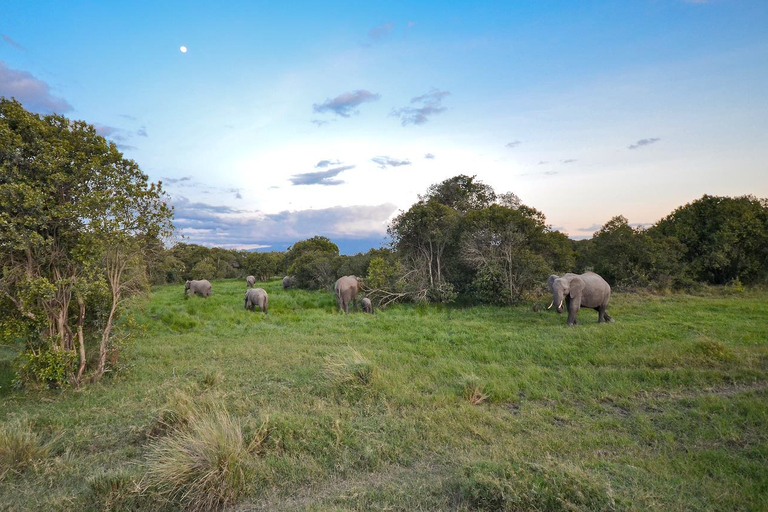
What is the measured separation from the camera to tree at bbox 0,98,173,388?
6926 mm

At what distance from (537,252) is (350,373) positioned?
15.7 m

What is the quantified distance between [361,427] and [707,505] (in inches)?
155

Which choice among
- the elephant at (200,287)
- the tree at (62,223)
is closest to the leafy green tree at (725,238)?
the tree at (62,223)

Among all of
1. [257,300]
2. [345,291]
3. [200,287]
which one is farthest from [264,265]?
[345,291]

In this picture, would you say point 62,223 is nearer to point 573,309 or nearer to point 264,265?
point 573,309

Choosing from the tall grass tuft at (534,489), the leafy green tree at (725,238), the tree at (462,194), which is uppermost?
the tree at (462,194)

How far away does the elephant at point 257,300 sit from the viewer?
19.7 m

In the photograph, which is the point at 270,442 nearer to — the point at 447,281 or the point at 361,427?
the point at 361,427

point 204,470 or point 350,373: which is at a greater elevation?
point 350,373

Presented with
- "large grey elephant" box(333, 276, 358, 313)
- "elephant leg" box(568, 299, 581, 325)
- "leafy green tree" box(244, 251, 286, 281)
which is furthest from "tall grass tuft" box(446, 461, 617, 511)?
"leafy green tree" box(244, 251, 286, 281)

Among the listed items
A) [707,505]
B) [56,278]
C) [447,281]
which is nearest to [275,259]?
[447,281]

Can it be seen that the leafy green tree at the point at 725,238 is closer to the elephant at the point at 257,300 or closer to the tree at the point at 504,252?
the tree at the point at 504,252

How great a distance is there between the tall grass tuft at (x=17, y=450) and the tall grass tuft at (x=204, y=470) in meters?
1.71

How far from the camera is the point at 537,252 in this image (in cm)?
2006
